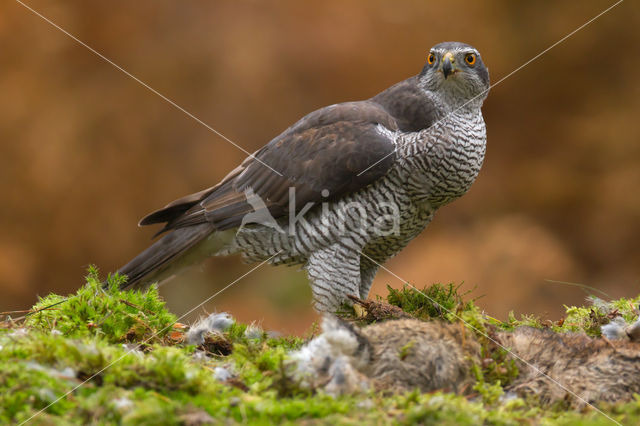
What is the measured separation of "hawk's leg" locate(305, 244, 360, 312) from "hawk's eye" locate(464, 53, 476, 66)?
1.40 meters

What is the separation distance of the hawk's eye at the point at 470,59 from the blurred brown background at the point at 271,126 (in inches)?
189

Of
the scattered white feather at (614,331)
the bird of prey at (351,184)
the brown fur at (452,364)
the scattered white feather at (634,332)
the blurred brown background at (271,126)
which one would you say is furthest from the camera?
the blurred brown background at (271,126)

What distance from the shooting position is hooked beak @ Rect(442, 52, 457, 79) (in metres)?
4.09

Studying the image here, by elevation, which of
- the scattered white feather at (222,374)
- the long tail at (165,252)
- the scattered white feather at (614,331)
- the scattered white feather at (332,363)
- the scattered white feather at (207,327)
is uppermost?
the long tail at (165,252)

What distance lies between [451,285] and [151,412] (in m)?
2.12

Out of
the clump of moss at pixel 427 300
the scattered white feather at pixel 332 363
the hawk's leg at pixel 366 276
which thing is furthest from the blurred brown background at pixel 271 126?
the scattered white feather at pixel 332 363

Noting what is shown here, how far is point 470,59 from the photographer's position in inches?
166

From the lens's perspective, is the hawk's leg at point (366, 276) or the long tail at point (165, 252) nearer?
the long tail at point (165, 252)

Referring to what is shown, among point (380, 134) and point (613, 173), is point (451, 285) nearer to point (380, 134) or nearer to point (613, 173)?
point (380, 134)

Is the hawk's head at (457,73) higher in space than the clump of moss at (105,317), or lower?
higher

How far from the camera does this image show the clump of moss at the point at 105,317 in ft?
9.73

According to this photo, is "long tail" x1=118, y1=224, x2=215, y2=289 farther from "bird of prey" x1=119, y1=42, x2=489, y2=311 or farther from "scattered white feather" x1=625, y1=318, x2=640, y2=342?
"scattered white feather" x1=625, y1=318, x2=640, y2=342

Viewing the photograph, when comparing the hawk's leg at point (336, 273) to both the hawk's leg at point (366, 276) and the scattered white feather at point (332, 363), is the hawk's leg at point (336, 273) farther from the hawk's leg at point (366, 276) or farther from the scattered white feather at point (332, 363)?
the scattered white feather at point (332, 363)

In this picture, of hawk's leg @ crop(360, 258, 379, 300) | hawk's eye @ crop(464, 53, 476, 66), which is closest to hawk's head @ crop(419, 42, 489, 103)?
hawk's eye @ crop(464, 53, 476, 66)
